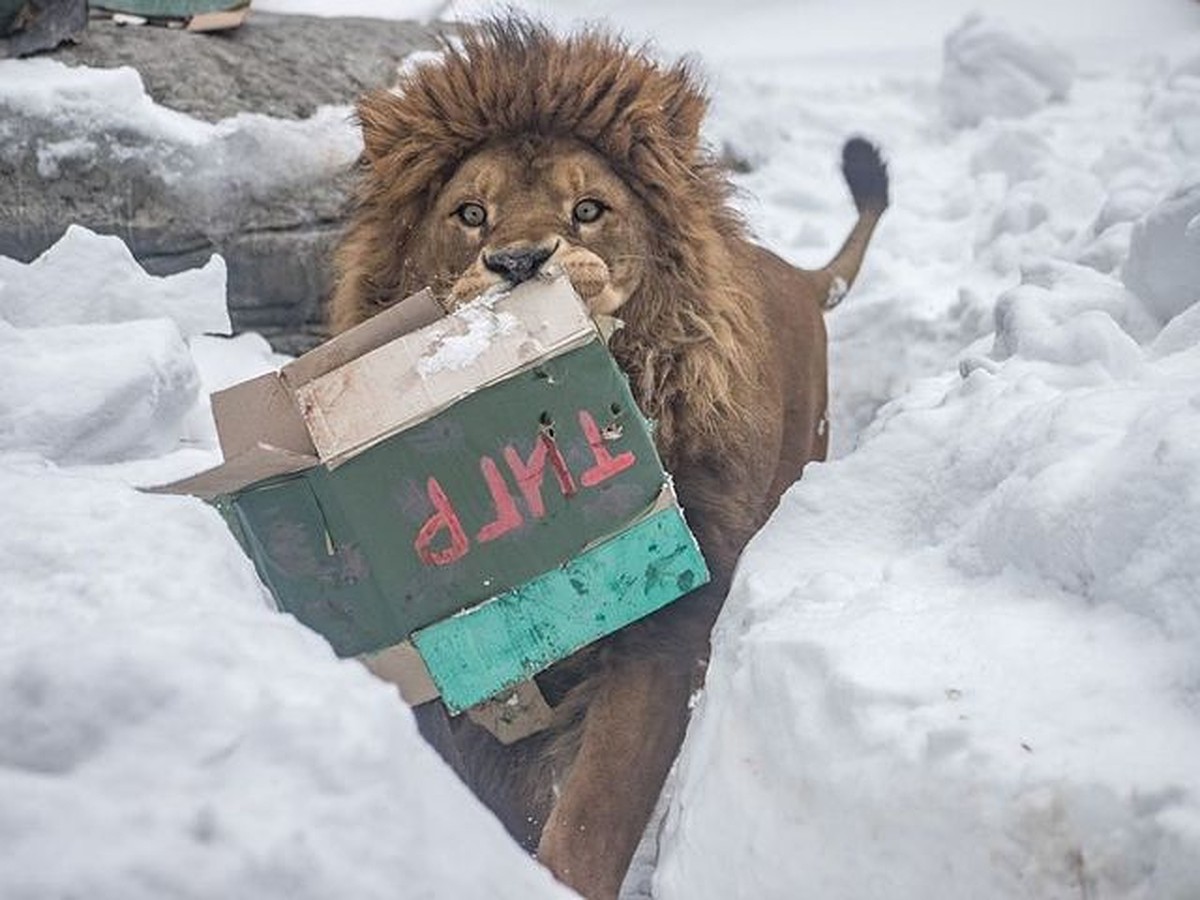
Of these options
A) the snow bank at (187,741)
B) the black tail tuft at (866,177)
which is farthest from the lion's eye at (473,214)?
the black tail tuft at (866,177)

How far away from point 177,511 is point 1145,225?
1.97 meters

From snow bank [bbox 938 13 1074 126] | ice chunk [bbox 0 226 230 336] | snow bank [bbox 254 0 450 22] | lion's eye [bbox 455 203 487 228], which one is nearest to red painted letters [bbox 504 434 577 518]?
lion's eye [bbox 455 203 487 228]

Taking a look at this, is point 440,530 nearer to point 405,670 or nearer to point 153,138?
point 405,670

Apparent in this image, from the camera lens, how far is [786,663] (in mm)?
1410

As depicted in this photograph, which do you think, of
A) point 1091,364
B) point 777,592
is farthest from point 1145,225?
point 777,592

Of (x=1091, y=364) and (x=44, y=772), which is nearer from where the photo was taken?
(x=44, y=772)

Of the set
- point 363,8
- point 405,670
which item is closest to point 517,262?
point 405,670

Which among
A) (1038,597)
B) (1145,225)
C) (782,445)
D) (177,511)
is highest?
(177,511)

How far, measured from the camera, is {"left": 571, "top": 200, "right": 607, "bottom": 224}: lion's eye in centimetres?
216

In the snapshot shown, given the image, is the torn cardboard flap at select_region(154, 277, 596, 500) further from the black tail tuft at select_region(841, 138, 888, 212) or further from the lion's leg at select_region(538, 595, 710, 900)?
the black tail tuft at select_region(841, 138, 888, 212)

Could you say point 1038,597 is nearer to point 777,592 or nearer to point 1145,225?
point 777,592

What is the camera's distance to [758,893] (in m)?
1.27

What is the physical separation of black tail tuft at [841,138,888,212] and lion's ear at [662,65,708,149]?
171 centimetres

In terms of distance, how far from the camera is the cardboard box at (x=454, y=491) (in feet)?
5.35
